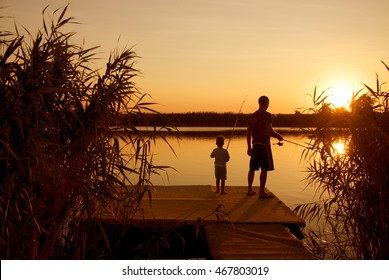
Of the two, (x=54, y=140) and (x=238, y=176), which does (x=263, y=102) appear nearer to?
(x=54, y=140)

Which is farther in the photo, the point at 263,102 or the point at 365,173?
the point at 263,102

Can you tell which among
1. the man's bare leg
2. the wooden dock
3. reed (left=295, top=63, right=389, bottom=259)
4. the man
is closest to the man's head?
the man

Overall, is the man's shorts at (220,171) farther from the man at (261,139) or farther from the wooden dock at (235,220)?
the man at (261,139)

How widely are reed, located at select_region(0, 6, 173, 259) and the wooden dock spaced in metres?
0.73

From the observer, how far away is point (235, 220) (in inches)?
251

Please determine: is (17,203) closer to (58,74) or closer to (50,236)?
(50,236)

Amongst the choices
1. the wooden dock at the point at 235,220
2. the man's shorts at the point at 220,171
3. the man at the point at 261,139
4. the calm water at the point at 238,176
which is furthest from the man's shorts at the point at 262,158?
the calm water at the point at 238,176

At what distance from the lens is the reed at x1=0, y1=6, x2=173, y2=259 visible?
3.63 meters

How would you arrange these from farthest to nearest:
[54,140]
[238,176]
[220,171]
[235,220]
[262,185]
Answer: [238,176] → [220,171] → [262,185] → [235,220] → [54,140]

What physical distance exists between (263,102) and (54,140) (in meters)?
4.48

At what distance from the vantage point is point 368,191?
446 centimetres

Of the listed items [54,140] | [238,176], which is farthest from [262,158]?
[238,176]

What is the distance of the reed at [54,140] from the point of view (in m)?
3.63

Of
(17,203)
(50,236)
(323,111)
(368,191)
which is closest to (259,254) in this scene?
(368,191)
